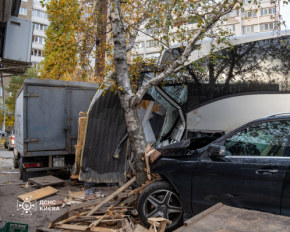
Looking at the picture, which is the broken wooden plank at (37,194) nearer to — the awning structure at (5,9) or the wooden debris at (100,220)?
the wooden debris at (100,220)

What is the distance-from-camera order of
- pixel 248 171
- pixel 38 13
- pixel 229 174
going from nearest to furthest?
pixel 248 171 < pixel 229 174 < pixel 38 13

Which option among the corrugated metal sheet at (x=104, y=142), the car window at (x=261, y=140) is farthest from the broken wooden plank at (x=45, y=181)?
the car window at (x=261, y=140)

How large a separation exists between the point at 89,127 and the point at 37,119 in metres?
1.62

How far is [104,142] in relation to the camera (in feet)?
25.2

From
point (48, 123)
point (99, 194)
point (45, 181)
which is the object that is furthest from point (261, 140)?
point (48, 123)

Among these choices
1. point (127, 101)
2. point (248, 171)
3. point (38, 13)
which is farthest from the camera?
point (38, 13)

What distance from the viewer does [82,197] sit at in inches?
249

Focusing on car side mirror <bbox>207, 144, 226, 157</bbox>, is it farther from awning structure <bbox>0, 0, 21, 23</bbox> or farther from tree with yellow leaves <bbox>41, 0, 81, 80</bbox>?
awning structure <bbox>0, 0, 21, 23</bbox>

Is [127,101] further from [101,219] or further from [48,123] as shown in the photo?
[48,123]

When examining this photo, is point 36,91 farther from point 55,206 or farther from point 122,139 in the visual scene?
point 55,206

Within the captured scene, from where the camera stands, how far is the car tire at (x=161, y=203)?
424cm

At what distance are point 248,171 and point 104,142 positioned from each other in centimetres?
484

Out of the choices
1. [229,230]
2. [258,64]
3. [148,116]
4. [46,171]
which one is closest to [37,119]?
[46,171]

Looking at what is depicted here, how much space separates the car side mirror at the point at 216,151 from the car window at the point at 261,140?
0.70ft
